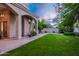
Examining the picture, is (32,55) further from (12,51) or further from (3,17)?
(3,17)

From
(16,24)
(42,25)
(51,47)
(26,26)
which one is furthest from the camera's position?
(16,24)

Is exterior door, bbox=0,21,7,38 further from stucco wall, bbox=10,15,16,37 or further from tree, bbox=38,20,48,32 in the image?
tree, bbox=38,20,48,32

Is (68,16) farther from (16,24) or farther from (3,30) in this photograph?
(3,30)

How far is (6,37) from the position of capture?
368 inches

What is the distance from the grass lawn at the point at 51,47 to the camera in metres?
6.57

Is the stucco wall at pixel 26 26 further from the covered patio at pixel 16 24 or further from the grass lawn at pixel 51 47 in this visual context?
the grass lawn at pixel 51 47

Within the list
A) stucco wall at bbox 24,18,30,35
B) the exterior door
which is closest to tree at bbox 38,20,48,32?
stucco wall at bbox 24,18,30,35

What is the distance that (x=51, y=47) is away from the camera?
692 centimetres

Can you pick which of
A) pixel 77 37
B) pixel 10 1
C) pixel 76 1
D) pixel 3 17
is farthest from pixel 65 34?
pixel 3 17

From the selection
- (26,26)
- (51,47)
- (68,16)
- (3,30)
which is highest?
(68,16)

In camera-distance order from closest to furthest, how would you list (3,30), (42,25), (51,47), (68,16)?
(51,47), (68,16), (42,25), (3,30)

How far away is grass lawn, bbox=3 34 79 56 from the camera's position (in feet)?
21.5

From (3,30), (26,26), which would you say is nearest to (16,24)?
(26,26)

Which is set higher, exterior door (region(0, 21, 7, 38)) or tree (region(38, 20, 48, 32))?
tree (region(38, 20, 48, 32))
